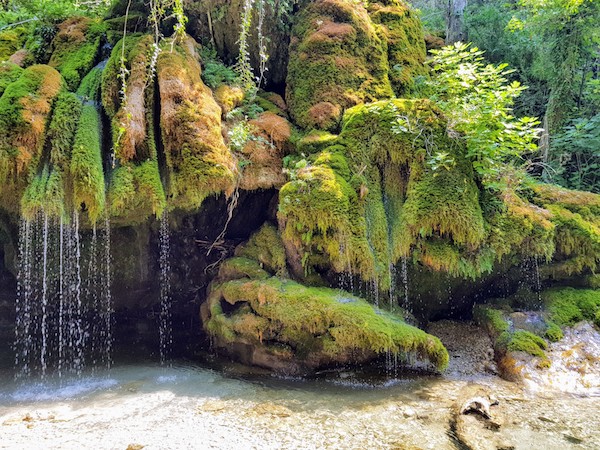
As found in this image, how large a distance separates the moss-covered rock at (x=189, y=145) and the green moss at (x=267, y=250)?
3.79 ft

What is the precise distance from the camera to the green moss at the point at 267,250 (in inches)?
274

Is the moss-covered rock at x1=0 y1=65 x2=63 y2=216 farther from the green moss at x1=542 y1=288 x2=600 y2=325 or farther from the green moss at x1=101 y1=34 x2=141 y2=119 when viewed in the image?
the green moss at x1=542 y1=288 x2=600 y2=325

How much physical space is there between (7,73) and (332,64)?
5606 mm

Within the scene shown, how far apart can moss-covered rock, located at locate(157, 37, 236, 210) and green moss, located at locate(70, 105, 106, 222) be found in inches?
38.9

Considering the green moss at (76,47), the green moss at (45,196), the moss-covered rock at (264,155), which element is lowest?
the green moss at (45,196)

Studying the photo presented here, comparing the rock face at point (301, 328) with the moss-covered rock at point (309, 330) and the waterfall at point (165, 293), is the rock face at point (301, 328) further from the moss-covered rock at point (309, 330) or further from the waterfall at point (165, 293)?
the waterfall at point (165, 293)

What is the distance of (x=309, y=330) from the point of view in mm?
5961

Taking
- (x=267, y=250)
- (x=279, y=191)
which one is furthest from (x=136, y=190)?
(x=267, y=250)

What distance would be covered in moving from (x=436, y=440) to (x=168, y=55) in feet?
22.5

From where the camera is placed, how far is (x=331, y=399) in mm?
5168

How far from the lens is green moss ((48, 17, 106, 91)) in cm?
714

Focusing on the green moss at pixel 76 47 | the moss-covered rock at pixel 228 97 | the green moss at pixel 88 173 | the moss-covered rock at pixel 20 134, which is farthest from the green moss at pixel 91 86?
the moss-covered rock at pixel 228 97

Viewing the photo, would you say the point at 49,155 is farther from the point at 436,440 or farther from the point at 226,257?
the point at 436,440

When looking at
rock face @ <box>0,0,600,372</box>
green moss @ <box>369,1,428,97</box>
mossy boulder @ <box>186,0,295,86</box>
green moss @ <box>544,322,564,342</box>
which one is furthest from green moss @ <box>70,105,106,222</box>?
green moss @ <box>544,322,564,342</box>
